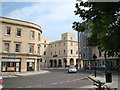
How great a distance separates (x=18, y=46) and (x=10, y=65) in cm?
450

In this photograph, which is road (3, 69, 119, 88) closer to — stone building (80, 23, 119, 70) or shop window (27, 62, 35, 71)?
shop window (27, 62, 35, 71)

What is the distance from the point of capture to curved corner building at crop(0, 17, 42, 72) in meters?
29.1

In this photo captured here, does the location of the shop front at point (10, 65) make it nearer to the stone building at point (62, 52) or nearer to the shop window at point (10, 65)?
the shop window at point (10, 65)

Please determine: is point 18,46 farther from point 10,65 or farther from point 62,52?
point 62,52

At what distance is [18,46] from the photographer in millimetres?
31125

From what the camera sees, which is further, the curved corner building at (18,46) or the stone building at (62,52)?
the stone building at (62,52)

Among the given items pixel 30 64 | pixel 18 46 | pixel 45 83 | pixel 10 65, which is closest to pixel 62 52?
pixel 30 64

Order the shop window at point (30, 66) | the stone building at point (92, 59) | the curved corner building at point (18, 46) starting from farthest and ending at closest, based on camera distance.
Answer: the stone building at point (92, 59), the shop window at point (30, 66), the curved corner building at point (18, 46)

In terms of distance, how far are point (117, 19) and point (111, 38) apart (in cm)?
54

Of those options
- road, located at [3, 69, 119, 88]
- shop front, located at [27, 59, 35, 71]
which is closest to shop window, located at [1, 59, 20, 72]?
shop front, located at [27, 59, 35, 71]

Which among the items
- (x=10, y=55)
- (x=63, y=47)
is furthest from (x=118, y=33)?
(x=63, y=47)

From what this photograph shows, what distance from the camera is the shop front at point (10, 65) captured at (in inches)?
1131

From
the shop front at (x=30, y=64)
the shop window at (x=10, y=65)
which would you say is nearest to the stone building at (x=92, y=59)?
the shop front at (x=30, y=64)

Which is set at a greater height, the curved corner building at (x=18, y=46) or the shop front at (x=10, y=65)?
the curved corner building at (x=18, y=46)
